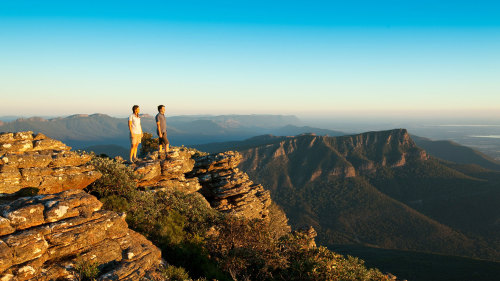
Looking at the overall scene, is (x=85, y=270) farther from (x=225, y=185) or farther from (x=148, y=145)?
(x=148, y=145)

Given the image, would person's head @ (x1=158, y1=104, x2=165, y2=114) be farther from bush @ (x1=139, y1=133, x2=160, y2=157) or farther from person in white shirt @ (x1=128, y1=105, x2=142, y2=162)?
bush @ (x1=139, y1=133, x2=160, y2=157)

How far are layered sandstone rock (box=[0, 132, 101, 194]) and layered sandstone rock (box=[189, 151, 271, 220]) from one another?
496 inches

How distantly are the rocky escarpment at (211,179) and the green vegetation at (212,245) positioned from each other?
178 inches

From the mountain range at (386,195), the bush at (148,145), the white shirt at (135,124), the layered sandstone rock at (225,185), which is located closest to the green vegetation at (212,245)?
the white shirt at (135,124)

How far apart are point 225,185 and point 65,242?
17835mm

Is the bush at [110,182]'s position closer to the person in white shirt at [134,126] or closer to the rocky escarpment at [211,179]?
the person in white shirt at [134,126]

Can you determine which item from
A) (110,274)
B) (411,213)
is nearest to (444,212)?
(411,213)

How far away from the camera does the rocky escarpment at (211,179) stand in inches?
776

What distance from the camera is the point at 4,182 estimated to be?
10.2 m

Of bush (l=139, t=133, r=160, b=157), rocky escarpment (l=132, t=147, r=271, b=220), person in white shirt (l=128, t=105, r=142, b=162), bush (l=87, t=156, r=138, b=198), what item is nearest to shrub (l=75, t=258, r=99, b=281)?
bush (l=87, t=156, r=138, b=198)

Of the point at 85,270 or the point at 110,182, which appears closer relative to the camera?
the point at 85,270

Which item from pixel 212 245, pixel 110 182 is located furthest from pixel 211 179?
pixel 212 245

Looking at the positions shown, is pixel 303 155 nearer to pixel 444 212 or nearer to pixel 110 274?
pixel 444 212

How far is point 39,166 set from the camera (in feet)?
37.9
